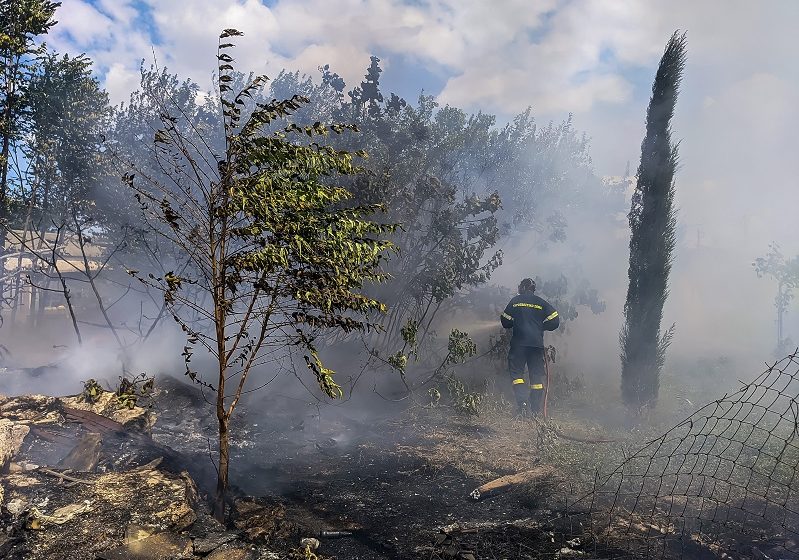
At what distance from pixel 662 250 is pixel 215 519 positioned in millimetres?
9909

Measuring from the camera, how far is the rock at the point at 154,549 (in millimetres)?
4230

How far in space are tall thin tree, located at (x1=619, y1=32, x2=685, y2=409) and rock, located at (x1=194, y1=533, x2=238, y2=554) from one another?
884cm

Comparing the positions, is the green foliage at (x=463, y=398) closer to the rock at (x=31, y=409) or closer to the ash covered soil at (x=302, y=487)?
the ash covered soil at (x=302, y=487)

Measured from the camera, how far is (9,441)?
558cm

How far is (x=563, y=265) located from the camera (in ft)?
85.7

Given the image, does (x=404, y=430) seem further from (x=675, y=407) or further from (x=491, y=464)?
(x=675, y=407)

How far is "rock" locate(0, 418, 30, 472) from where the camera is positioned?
5.44 meters

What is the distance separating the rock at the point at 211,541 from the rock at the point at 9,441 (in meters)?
2.53

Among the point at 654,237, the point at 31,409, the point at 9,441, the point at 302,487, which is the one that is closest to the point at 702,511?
the point at 302,487

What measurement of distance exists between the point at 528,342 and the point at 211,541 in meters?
6.93

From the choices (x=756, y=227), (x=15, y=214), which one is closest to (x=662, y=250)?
(x=15, y=214)

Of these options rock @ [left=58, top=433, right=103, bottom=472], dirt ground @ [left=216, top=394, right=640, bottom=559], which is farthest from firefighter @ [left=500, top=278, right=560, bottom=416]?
rock @ [left=58, top=433, right=103, bottom=472]

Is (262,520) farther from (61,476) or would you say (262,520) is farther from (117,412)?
(117,412)

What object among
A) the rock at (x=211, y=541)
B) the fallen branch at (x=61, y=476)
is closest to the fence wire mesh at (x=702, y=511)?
the rock at (x=211, y=541)
